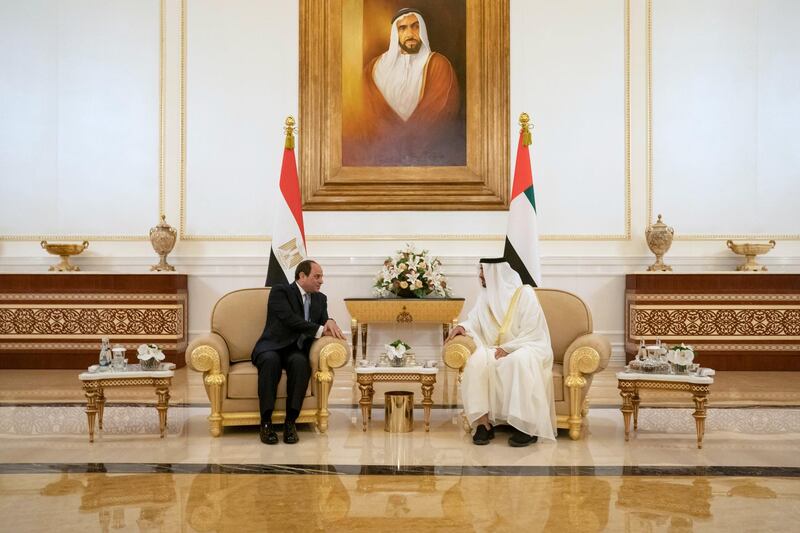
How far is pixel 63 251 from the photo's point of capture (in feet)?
31.5

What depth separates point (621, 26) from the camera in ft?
32.7

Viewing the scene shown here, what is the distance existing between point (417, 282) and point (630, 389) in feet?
12.7

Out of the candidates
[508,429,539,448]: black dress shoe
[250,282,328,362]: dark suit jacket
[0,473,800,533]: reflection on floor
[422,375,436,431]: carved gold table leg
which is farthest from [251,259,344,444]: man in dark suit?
[508,429,539,448]: black dress shoe

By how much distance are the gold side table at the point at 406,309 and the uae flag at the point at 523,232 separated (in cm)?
137

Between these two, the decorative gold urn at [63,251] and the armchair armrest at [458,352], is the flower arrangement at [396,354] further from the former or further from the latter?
the decorative gold urn at [63,251]

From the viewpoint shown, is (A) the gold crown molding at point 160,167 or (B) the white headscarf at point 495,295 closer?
(B) the white headscarf at point 495,295

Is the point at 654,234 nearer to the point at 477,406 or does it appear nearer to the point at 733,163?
the point at 733,163

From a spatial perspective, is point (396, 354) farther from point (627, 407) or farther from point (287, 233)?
point (287, 233)

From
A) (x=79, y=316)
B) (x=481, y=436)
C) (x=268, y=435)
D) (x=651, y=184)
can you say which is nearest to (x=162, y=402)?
(x=268, y=435)

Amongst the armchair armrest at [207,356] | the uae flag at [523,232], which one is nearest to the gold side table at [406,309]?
the uae flag at [523,232]

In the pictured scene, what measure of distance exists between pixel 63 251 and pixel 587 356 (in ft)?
23.1

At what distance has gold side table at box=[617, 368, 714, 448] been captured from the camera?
17.0ft

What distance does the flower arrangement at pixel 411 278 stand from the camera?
898 cm

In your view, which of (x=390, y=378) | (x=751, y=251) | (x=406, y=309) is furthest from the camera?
(x=751, y=251)
